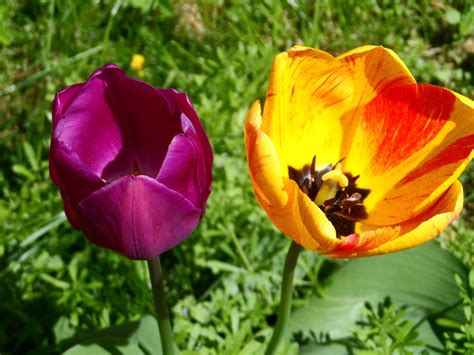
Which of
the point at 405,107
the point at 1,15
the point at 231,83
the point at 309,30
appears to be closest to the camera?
the point at 405,107

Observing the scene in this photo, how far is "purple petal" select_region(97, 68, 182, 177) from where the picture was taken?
1.06 meters

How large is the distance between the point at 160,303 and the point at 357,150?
47cm

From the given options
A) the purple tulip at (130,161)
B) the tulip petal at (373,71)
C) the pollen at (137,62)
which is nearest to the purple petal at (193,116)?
the purple tulip at (130,161)

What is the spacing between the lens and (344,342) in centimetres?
160

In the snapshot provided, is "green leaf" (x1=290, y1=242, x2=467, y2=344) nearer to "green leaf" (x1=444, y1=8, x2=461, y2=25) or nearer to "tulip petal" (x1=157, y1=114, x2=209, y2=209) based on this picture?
"tulip petal" (x1=157, y1=114, x2=209, y2=209)

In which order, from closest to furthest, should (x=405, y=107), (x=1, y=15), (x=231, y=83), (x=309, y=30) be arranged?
1. (x=405, y=107)
2. (x=231, y=83)
3. (x=1, y=15)
4. (x=309, y=30)

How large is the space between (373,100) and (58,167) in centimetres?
58

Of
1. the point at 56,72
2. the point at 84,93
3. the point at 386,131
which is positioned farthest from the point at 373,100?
the point at 56,72

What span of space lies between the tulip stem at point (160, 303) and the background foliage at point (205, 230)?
0.19m

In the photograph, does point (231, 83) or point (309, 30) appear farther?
point (309, 30)

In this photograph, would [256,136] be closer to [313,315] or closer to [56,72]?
[313,315]

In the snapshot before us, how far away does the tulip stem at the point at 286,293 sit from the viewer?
1164 mm

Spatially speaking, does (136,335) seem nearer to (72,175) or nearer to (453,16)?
(72,175)

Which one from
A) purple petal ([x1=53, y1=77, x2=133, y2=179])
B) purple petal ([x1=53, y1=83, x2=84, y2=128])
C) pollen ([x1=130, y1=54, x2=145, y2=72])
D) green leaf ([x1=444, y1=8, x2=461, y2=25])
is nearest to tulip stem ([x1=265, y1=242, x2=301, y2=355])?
purple petal ([x1=53, y1=77, x2=133, y2=179])
